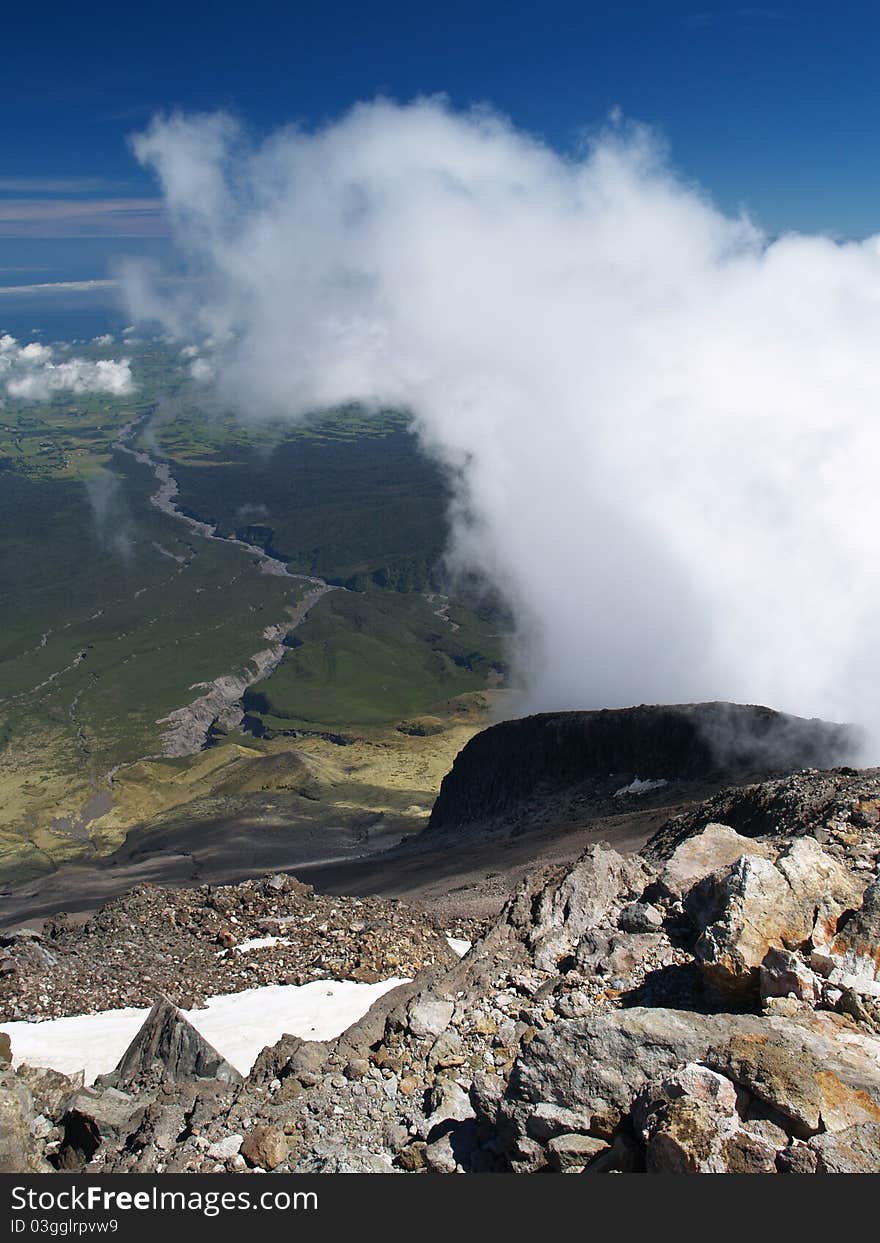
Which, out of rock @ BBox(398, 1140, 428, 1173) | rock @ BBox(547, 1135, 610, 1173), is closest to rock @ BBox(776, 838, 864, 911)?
rock @ BBox(547, 1135, 610, 1173)

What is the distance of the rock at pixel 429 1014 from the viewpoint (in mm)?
14484

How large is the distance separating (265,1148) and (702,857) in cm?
987

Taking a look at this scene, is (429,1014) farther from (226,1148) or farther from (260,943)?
(260,943)

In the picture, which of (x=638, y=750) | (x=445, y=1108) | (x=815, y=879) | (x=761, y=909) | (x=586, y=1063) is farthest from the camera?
(x=638, y=750)

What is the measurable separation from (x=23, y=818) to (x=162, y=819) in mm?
40511

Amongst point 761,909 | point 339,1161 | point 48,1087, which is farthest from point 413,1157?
point 48,1087

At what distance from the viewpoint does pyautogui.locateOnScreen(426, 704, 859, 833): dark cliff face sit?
5475 cm

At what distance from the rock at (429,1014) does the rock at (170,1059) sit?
4066 millimetres

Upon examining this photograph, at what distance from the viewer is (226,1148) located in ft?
39.9

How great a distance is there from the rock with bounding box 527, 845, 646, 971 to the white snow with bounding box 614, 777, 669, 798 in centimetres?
3438

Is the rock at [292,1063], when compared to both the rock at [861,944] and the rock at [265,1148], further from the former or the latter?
the rock at [861,944]

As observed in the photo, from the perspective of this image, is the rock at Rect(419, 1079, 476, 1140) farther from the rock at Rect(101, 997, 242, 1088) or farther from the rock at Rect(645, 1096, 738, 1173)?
the rock at Rect(101, 997, 242, 1088)

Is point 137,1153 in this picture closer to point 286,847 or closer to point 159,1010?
point 159,1010

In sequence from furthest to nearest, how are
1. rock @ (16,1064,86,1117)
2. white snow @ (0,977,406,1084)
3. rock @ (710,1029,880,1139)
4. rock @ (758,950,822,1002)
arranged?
white snow @ (0,977,406,1084), rock @ (16,1064,86,1117), rock @ (758,950,822,1002), rock @ (710,1029,880,1139)
